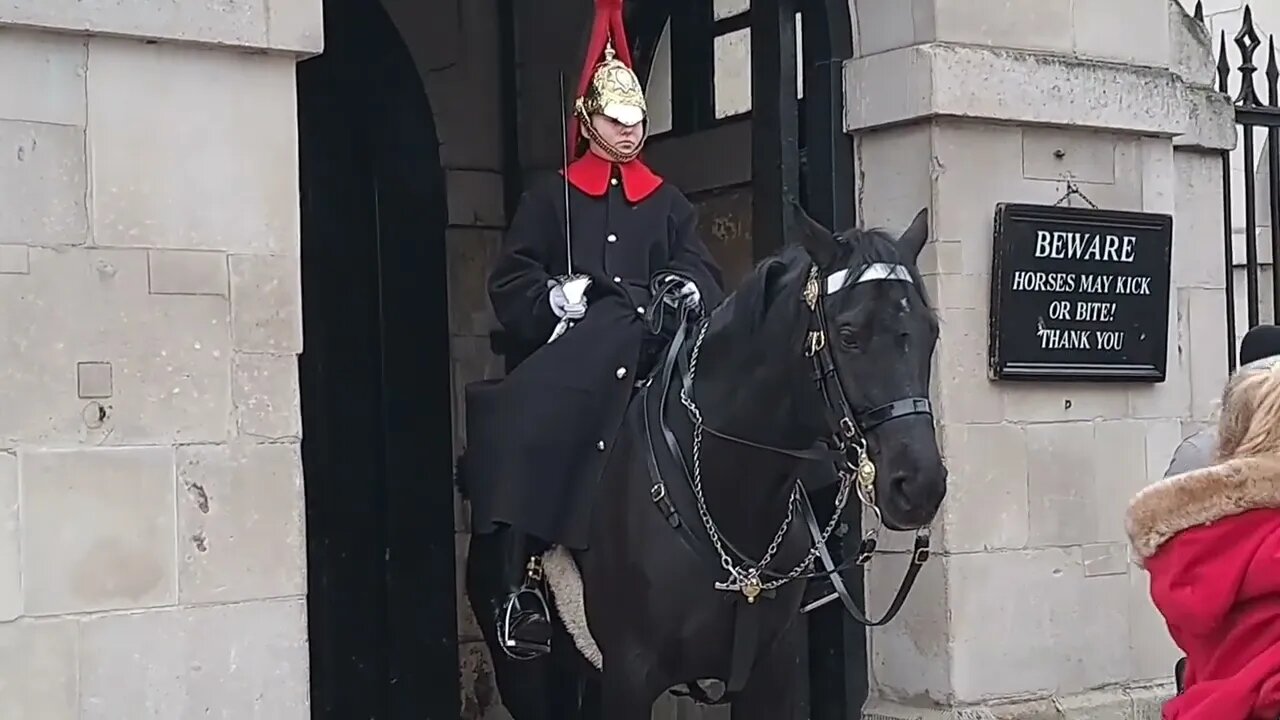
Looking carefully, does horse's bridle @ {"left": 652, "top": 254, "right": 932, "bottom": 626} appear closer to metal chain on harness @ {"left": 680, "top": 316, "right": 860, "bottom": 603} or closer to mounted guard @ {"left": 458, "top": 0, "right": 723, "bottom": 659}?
metal chain on harness @ {"left": 680, "top": 316, "right": 860, "bottom": 603}

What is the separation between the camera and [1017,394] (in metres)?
6.34

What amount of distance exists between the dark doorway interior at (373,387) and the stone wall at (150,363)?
251 cm

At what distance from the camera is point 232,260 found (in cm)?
479

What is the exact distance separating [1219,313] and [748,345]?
9.11ft

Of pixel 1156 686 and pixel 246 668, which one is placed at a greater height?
pixel 246 668

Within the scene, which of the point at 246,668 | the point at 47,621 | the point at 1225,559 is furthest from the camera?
the point at 246,668

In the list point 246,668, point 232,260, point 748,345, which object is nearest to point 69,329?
point 232,260

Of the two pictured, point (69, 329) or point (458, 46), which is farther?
point (458, 46)

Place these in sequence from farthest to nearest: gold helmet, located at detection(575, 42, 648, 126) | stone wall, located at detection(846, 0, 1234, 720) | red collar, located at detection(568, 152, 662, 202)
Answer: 1. stone wall, located at detection(846, 0, 1234, 720)
2. red collar, located at detection(568, 152, 662, 202)
3. gold helmet, located at detection(575, 42, 648, 126)

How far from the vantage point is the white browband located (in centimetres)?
459

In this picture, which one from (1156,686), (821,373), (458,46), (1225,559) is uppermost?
(458,46)

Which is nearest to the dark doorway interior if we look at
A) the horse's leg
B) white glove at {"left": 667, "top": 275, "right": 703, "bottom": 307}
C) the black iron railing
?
white glove at {"left": 667, "top": 275, "right": 703, "bottom": 307}

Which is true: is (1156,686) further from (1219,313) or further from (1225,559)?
(1225,559)

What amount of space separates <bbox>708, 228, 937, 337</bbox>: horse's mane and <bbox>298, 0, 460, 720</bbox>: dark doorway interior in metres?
2.64
